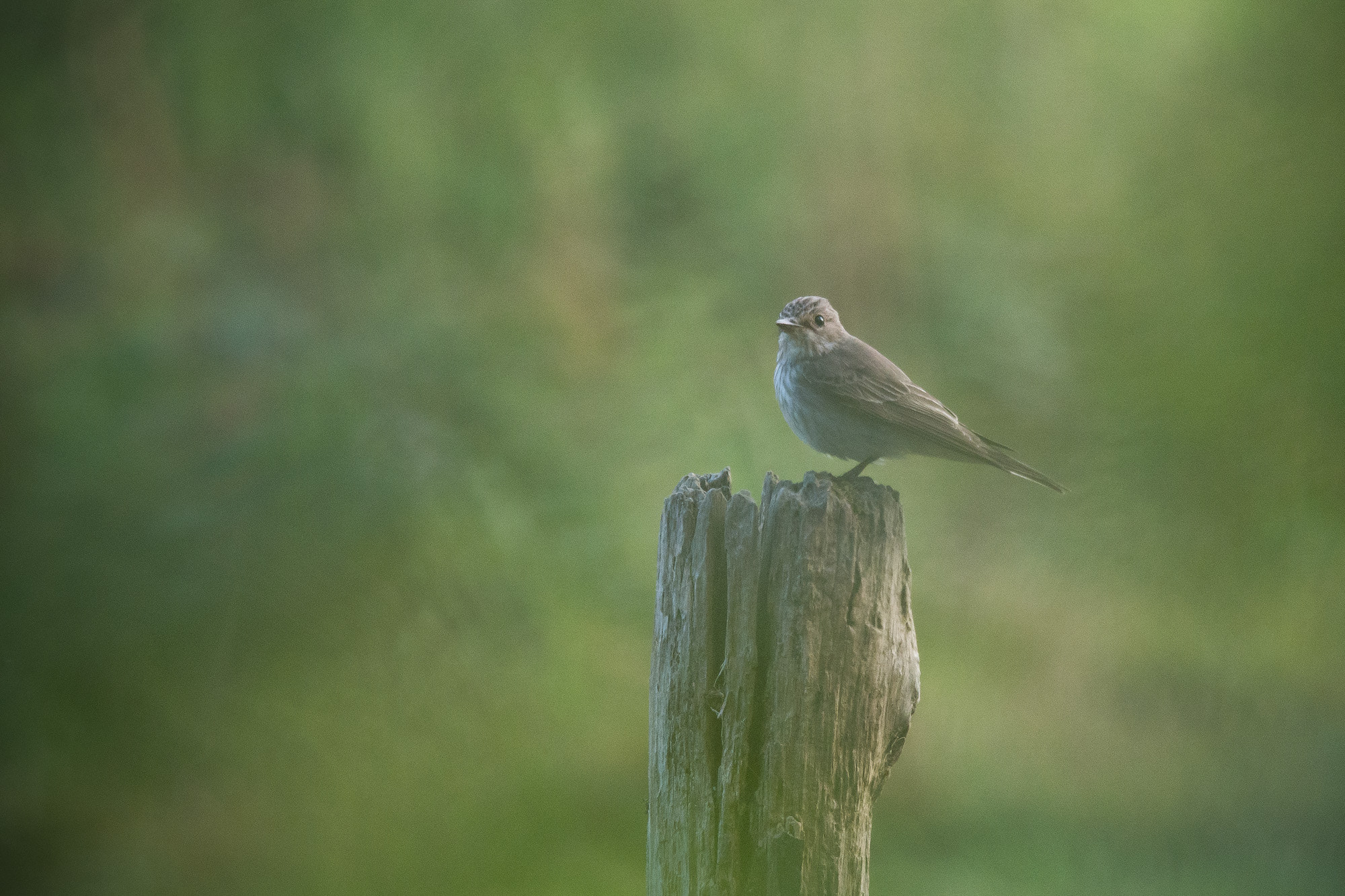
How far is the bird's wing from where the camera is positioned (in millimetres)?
3543

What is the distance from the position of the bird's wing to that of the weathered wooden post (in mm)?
1177

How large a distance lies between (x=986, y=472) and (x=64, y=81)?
24.6ft

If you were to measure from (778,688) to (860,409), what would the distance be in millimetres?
1534

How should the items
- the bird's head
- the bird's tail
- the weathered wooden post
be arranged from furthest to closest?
the bird's head < the bird's tail < the weathered wooden post

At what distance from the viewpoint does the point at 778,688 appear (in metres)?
2.31

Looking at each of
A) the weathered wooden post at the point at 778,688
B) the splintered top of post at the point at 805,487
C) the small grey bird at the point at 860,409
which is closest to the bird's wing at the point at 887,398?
the small grey bird at the point at 860,409

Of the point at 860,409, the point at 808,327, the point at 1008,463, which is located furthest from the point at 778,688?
the point at 808,327

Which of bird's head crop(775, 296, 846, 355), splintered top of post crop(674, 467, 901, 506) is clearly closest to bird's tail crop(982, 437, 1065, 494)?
bird's head crop(775, 296, 846, 355)

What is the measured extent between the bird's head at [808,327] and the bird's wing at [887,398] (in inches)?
3.7

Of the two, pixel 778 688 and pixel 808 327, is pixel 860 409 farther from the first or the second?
pixel 778 688

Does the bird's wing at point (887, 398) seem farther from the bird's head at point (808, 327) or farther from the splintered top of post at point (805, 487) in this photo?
the splintered top of post at point (805, 487)

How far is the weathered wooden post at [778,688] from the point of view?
227cm

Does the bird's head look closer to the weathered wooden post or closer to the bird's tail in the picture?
the bird's tail

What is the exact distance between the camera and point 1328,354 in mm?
6199
